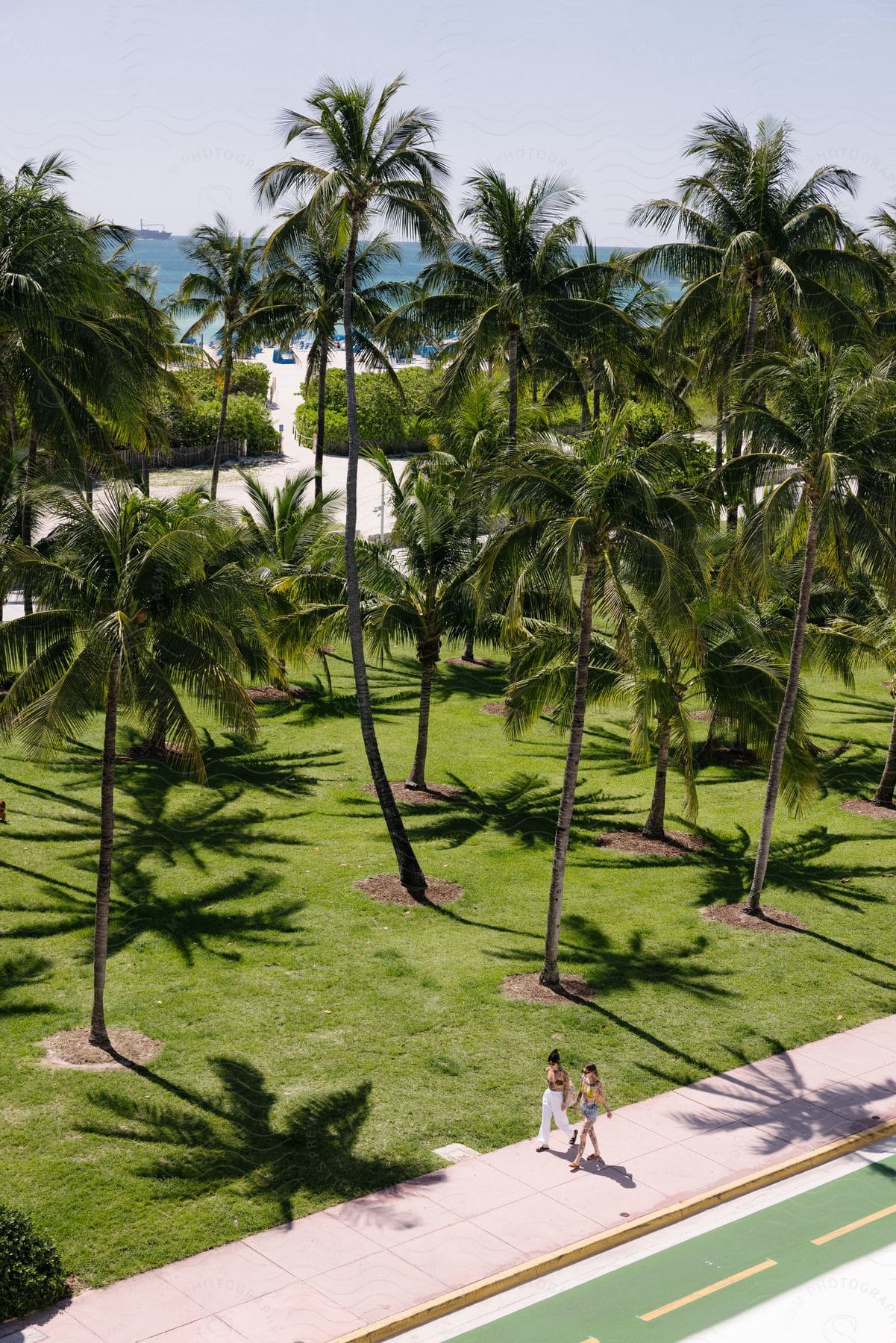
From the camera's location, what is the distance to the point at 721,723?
25.3 meters

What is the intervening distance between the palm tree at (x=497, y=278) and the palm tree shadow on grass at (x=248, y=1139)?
18.6m

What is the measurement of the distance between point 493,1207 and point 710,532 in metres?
13.4

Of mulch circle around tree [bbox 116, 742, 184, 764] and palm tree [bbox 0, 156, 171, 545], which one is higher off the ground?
palm tree [bbox 0, 156, 171, 545]

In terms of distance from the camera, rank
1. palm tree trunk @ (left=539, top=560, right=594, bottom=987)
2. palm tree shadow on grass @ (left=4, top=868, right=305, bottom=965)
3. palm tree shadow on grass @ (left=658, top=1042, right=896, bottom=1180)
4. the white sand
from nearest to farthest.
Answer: palm tree shadow on grass @ (left=658, top=1042, right=896, bottom=1180), palm tree trunk @ (left=539, top=560, right=594, bottom=987), palm tree shadow on grass @ (left=4, top=868, right=305, bottom=965), the white sand

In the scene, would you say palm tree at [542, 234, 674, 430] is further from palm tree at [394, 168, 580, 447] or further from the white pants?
the white pants

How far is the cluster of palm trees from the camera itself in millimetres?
17484

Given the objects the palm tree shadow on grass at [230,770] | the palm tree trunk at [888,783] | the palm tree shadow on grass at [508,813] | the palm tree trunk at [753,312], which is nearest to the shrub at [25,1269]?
the palm tree shadow on grass at [508,813]

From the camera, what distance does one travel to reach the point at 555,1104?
15516mm

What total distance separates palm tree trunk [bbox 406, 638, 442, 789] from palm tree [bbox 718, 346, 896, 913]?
7.82m

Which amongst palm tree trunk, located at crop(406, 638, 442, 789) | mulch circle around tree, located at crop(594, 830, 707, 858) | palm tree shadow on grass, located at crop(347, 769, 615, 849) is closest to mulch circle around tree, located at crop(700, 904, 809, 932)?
mulch circle around tree, located at crop(594, 830, 707, 858)

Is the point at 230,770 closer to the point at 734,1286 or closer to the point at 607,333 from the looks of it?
the point at 607,333

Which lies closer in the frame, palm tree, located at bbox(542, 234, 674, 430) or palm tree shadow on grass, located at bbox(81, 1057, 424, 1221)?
palm tree shadow on grass, located at bbox(81, 1057, 424, 1221)

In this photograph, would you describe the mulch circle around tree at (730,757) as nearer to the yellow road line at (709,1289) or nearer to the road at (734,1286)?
the road at (734,1286)

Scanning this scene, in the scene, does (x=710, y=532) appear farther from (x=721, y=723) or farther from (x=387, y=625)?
(x=387, y=625)
